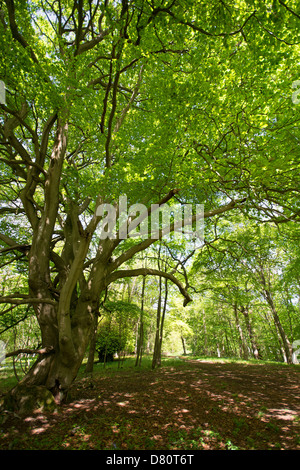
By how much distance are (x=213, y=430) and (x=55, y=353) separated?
3.47 m

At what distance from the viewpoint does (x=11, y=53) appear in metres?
3.77

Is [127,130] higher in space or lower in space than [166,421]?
higher

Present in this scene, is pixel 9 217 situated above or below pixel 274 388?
above

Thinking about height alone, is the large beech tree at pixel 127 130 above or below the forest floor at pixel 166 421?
above

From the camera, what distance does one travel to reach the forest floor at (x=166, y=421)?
121 inches

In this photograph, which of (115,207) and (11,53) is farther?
(115,207)

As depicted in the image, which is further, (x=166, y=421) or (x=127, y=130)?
(x=127, y=130)

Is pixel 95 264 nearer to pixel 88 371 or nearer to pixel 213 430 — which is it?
pixel 213 430

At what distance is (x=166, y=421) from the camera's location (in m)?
3.85

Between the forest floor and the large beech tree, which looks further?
the large beech tree

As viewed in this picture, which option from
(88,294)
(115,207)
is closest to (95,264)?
(88,294)

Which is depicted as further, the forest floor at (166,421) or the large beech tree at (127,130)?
the large beech tree at (127,130)

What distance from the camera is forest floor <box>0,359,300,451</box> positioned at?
308 centimetres

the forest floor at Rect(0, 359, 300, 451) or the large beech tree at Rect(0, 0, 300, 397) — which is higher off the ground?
the large beech tree at Rect(0, 0, 300, 397)
